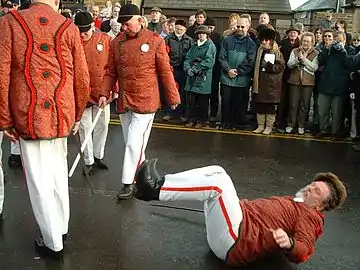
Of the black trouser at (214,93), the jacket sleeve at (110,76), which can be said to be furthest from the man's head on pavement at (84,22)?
the black trouser at (214,93)

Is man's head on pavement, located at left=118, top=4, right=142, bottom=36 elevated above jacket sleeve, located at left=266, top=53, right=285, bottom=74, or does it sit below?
above

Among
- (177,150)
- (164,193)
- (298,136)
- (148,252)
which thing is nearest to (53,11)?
(164,193)

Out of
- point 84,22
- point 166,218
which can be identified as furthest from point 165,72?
point 166,218

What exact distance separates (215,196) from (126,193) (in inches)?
72.5

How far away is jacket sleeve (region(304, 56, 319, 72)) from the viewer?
8.92m

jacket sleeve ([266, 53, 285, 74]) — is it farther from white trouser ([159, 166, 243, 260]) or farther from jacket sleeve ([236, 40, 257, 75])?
white trouser ([159, 166, 243, 260])

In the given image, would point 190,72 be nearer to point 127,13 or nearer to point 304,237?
point 127,13

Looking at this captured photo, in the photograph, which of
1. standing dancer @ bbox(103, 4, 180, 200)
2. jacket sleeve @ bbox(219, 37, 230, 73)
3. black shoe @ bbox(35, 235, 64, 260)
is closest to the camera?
black shoe @ bbox(35, 235, 64, 260)

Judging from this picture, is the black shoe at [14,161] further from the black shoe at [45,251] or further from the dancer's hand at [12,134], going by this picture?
the dancer's hand at [12,134]

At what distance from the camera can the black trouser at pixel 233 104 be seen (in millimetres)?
9344

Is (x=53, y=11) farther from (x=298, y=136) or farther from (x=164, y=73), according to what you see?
(x=298, y=136)

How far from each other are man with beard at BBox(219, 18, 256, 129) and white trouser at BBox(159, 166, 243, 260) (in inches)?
204

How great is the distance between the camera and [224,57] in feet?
30.2

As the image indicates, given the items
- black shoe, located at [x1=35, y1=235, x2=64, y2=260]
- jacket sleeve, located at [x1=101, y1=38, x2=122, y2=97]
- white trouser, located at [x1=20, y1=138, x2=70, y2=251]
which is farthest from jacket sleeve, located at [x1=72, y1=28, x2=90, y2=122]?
jacket sleeve, located at [x1=101, y1=38, x2=122, y2=97]
